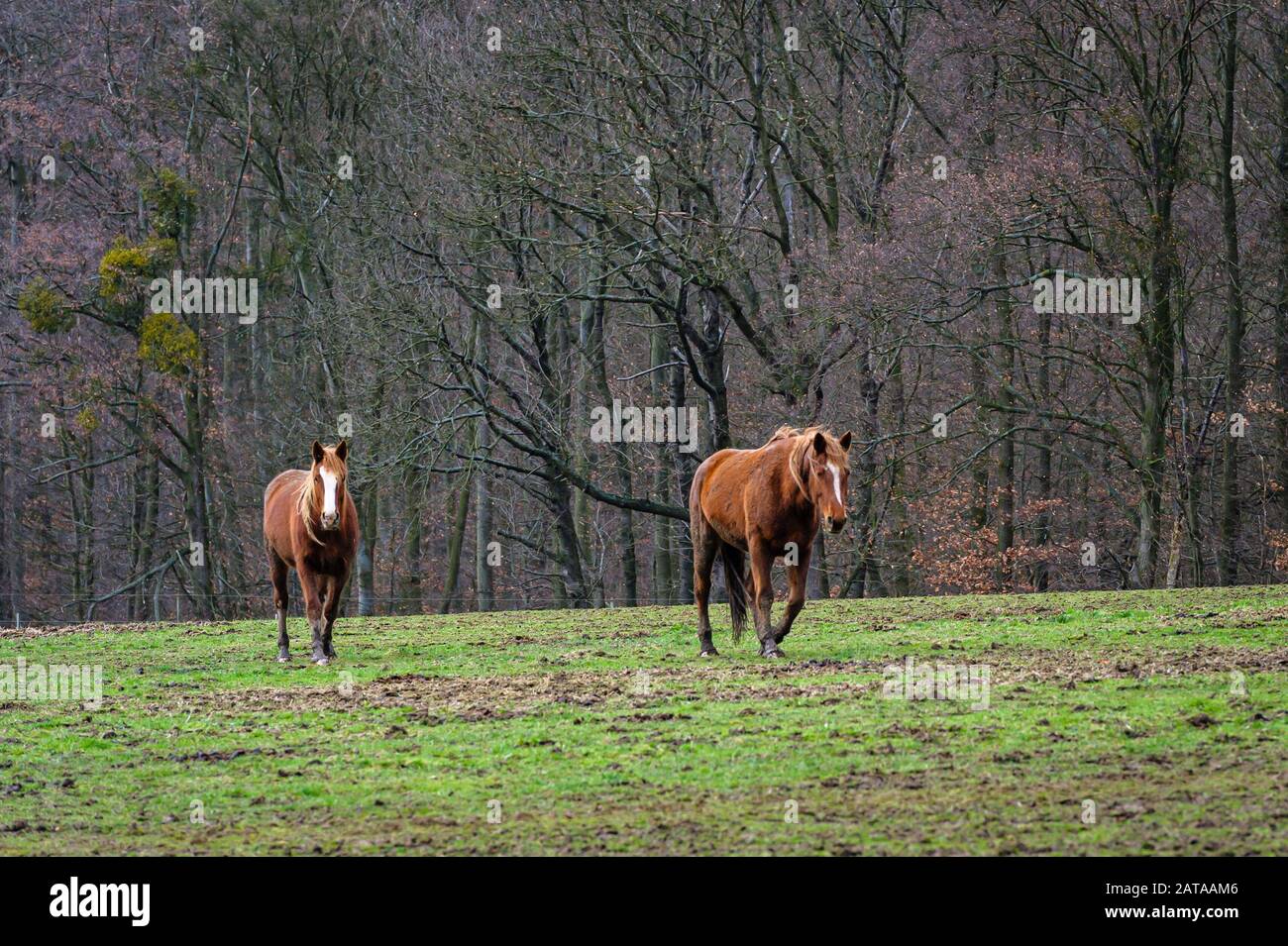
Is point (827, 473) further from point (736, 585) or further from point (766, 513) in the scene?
point (736, 585)

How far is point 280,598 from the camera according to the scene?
1833cm

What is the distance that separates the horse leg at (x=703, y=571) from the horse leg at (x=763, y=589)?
96 centimetres

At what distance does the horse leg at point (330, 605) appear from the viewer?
17172 mm

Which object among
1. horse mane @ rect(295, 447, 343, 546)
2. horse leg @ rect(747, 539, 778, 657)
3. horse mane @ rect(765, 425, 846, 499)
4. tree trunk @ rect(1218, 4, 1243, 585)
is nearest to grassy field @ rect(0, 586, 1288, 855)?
horse leg @ rect(747, 539, 778, 657)

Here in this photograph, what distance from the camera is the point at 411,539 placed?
40.0m

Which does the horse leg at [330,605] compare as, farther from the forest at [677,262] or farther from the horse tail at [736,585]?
the forest at [677,262]

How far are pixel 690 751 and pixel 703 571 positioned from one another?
21.2 ft

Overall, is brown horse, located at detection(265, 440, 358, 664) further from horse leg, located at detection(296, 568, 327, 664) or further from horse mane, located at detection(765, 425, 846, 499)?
horse mane, located at detection(765, 425, 846, 499)

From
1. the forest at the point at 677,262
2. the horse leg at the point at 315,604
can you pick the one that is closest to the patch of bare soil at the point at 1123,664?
the horse leg at the point at 315,604

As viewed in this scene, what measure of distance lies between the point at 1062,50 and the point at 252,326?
22.7 meters

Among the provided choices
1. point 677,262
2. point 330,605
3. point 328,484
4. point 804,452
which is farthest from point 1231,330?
point 328,484

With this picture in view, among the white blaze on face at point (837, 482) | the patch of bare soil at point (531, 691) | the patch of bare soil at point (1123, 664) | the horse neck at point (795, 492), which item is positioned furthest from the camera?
the horse neck at point (795, 492)

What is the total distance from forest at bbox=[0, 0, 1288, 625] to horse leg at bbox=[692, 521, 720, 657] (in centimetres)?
1352

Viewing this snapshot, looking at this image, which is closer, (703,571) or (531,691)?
(531,691)
